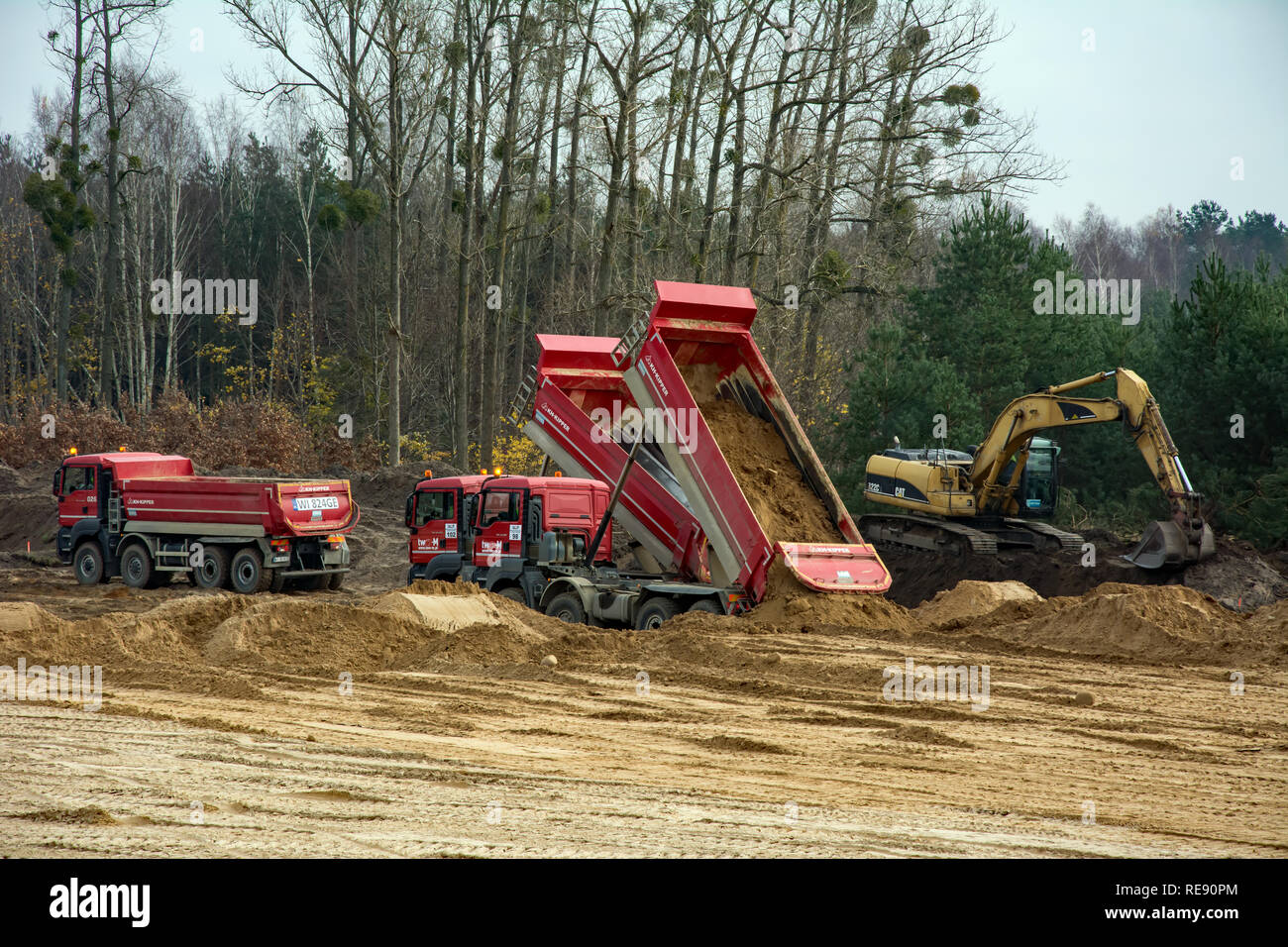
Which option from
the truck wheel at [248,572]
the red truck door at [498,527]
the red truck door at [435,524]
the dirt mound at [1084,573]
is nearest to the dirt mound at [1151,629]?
the dirt mound at [1084,573]

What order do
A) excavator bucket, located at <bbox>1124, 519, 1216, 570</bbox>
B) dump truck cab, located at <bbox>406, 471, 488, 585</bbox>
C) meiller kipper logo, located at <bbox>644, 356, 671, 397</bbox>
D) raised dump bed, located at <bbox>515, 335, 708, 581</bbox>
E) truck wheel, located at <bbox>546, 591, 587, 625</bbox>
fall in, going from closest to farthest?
1. meiller kipper logo, located at <bbox>644, 356, 671, 397</bbox>
2. truck wheel, located at <bbox>546, 591, 587, 625</bbox>
3. raised dump bed, located at <bbox>515, 335, 708, 581</bbox>
4. dump truck cab, located at <bbox>406, 471, 488, 585</bbox>
5. excavator bucket, located at <bbox>1124, 519, 1216, 570</bbox>

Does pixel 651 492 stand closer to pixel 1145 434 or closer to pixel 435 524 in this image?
pixel 435 524

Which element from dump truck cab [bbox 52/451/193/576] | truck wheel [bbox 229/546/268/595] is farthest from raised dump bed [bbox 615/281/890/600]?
dump truck cab [bbox 52/451/193/576]

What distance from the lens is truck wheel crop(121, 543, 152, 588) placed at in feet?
74.7

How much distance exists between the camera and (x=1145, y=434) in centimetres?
1947

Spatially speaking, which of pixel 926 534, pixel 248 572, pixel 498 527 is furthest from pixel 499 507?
pixel 926 534

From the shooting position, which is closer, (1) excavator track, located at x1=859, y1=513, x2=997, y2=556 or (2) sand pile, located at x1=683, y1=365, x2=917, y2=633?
(2) sand pile, located at x1=683, y1=365, x2=917, y2=633

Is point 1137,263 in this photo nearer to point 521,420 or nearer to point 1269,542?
point 1269,542

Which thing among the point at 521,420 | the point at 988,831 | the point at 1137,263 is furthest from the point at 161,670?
the point at 1137,263

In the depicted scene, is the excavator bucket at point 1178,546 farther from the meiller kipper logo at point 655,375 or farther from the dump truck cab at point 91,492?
the dump truck cab at point 91,492

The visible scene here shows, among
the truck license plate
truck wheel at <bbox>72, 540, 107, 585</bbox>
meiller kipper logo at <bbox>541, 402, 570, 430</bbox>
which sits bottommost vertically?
truck wheel at <bbox>72, 540, 107, 585</bbox>

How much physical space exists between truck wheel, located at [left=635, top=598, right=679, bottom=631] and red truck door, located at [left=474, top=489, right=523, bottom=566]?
2758 millimetres

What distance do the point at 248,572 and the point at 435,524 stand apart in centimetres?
497

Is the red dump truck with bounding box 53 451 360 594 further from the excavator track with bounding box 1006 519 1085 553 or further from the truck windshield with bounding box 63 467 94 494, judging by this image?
the excavator track with bounding box 1006 519 1085 553
